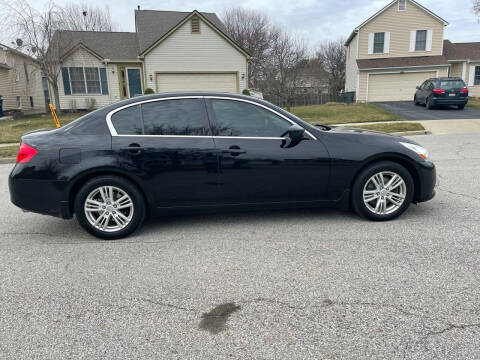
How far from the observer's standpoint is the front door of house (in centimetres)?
2434

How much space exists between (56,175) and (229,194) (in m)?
1.95

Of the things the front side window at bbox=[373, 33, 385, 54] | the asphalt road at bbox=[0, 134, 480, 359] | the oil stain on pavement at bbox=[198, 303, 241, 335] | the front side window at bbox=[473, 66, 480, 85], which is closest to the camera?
the asphalt road at bbox=[0, 134, 480, 359]

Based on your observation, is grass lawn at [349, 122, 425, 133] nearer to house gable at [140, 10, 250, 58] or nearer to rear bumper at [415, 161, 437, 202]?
rear bumper at [415, 161, 437, 202]

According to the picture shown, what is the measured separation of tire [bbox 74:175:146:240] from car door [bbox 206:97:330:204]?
1.02 metres

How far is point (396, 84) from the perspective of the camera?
28031mm

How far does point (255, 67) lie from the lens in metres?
39.8

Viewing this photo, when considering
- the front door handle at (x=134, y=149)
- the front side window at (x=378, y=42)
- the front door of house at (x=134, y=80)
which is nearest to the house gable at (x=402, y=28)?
the front side window at (x=378, y=42)

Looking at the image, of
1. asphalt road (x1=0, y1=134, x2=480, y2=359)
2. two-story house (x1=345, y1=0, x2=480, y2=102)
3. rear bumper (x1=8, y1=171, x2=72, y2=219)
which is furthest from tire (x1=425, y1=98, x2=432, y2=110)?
rear bumper (x1=8, y1=171, x2=72, y2=219)

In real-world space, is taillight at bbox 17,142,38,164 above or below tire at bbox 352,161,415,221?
above

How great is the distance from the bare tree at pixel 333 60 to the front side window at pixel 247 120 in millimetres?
45778

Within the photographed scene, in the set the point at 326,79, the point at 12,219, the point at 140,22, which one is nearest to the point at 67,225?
the point at 12,219

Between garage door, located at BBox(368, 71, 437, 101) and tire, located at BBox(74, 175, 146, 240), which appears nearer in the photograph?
tire, located at BBox(74, 175, 146, 240)

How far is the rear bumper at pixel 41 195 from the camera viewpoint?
13.7 ft

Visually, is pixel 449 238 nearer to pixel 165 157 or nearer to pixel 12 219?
pixel 165 157
